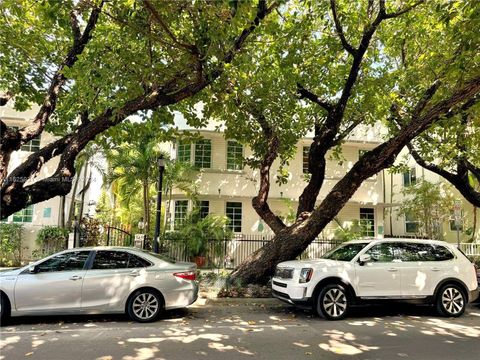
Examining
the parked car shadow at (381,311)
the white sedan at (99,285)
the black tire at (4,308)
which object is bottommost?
the parked car shadow at (381,311)

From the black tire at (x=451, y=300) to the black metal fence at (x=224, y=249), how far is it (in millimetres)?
7405

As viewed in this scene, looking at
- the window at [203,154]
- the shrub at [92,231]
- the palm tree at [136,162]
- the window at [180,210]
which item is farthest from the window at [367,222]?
the shrub at [92,231]

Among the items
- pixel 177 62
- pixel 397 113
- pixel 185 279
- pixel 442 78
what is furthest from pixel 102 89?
pixel 397 113

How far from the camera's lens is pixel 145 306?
824cm

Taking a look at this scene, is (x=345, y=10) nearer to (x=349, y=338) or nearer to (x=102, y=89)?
(x=102, y=89)

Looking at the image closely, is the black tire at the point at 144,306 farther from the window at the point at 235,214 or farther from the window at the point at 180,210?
the window at the point at 235,214

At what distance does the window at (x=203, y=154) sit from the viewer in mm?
19734

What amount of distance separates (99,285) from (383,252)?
20.5 feet

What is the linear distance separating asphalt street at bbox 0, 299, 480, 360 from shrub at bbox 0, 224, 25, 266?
31.2 feet

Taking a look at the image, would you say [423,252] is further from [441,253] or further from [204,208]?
[204,208]

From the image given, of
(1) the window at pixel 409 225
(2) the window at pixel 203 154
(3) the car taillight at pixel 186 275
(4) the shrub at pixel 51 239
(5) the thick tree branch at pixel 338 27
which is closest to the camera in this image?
(3) the car taillight at pixel 186 275

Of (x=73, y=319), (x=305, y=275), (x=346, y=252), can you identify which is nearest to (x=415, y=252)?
(x=346, y=252)

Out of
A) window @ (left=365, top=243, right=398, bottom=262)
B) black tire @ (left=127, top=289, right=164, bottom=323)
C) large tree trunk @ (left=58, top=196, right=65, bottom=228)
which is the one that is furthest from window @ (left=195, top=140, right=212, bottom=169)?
black tire @ (left=127, top=289, right=164, bottom=323)

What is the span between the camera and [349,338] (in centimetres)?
706
